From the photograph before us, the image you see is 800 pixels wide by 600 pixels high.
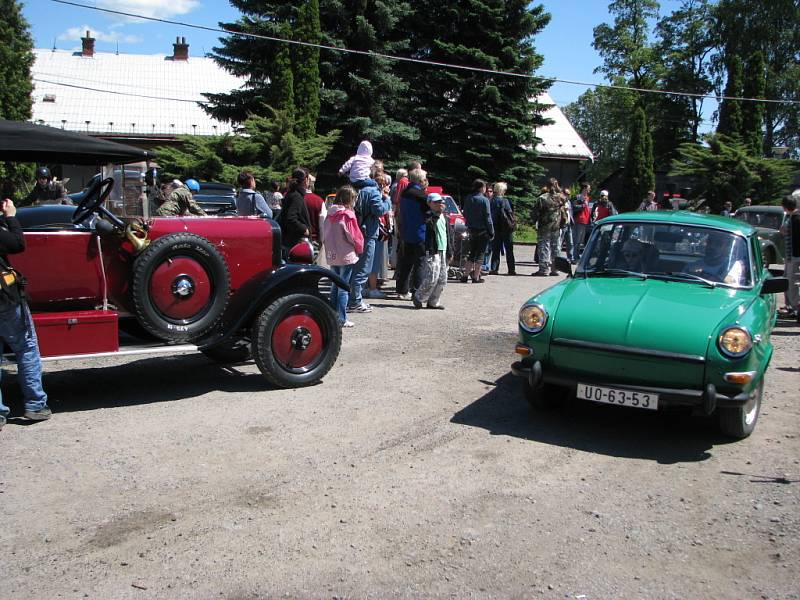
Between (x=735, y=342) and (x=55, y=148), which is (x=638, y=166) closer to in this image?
(x=735, y=342)

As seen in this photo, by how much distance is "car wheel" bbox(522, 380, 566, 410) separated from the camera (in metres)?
6.33

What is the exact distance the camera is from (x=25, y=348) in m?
5.84

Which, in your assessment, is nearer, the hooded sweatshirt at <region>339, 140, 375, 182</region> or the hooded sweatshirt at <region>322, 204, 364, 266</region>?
the hooded sweatshirt at <region>322, 204, 364, 266</region>

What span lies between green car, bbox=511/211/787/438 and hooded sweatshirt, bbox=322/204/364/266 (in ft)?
11.6

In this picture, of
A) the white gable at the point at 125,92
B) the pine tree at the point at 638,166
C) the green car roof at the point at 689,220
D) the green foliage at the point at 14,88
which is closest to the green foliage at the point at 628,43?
the pine tree at the point at 638,166

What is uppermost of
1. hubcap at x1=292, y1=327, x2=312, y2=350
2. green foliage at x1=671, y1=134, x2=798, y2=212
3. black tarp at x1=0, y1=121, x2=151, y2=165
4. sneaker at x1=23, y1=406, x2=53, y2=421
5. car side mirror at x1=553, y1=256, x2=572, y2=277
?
green foliage at x1=671, y1=134, x2=798, y2=212

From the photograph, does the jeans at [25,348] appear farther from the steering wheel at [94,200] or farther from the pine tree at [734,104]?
the pine tree at [734,104]

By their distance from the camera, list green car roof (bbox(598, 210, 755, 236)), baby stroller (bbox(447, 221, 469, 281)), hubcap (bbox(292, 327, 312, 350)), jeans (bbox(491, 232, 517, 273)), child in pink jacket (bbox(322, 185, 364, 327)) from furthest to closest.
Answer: jeans (bbox(491, 232, 517, 273)), baby stroller (bbox(447, 221, 469, 281)), child in pink jacket (bbox(322, 185, 364, 327)), hubcap (bbox(292, 327, 312, 350)), green car roof (bbox(598, 210, 755, 236))

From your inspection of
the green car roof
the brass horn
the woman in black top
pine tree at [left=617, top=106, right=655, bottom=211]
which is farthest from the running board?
pine tree at [left=617, top=106, right=655, bottom=211]

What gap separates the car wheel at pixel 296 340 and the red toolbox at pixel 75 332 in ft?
4.13

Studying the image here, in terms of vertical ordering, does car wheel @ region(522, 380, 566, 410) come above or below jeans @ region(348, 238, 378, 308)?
below

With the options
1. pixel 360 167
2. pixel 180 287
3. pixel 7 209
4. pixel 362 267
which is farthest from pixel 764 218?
pixel 7 209

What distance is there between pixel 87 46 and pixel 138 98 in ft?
28.0

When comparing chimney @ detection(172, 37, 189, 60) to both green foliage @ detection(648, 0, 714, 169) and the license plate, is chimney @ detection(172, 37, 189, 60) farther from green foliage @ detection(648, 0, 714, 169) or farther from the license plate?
the license plate
